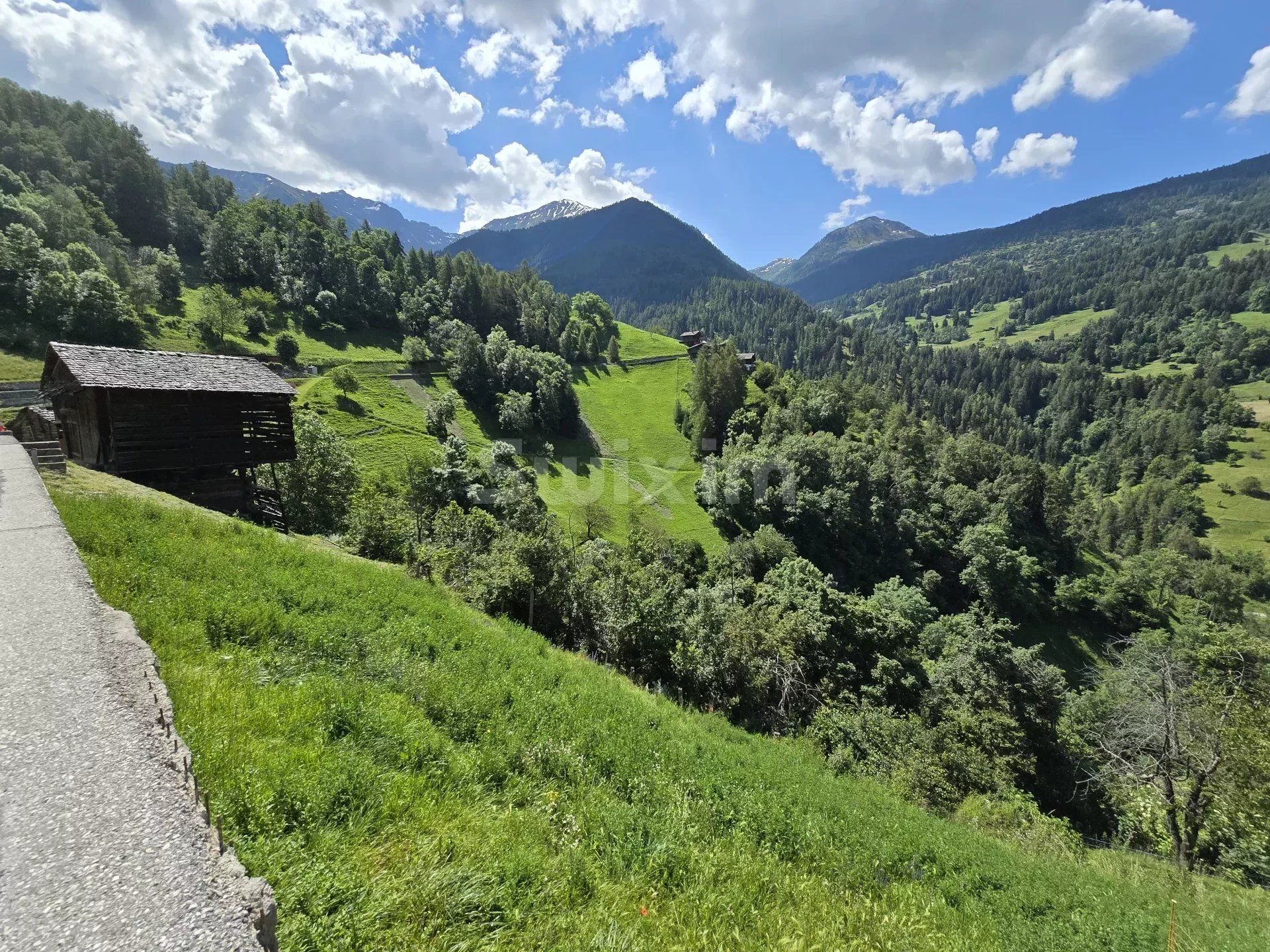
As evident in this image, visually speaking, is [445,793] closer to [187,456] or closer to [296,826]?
[296,826]

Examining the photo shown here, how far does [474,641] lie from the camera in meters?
11.8

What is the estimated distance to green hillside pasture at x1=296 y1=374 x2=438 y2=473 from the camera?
5322cm

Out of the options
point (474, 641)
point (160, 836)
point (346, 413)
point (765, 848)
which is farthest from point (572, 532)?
point (160, 836)

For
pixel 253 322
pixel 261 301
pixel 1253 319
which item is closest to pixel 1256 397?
pixel 1253 319

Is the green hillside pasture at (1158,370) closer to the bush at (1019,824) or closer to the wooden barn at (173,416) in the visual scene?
the bush at (1019,824)

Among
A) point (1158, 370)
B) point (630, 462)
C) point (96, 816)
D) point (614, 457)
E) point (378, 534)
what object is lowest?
point (630, 462)

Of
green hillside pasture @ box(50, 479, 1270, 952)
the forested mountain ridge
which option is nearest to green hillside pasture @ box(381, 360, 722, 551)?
the forested mountain ridge

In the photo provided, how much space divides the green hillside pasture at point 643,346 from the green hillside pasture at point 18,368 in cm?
8268

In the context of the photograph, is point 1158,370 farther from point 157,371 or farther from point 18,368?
point 18,368

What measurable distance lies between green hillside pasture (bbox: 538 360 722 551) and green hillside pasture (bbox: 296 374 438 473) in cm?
1597

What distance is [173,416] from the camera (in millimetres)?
20938

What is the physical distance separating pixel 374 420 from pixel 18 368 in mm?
30722

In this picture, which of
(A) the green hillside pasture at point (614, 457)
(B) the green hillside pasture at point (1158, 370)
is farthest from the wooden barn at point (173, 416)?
(B) the green hillside pasture at point (1158, 370)

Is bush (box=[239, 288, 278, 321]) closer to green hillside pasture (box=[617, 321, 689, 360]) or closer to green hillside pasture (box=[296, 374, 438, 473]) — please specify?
green hillside pasture (box=[296, 374, 438, 473])
